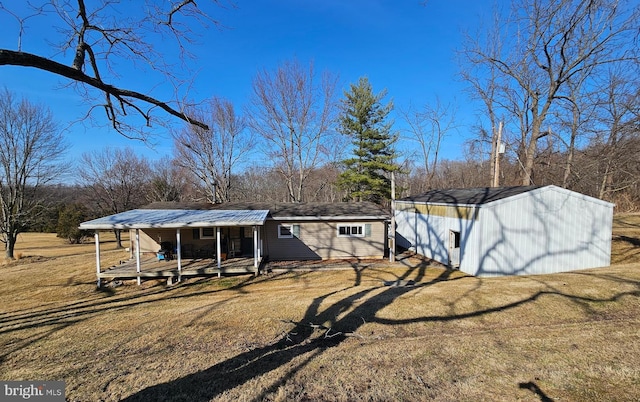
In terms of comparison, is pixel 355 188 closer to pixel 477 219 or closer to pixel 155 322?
pixel 477 219

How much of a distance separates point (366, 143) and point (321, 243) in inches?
557

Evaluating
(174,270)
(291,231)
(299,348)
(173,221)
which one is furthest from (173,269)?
(299,348)

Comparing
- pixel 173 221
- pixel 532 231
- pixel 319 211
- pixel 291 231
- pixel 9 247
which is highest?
pixel 319 211

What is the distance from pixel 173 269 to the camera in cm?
1222

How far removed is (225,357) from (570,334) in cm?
582

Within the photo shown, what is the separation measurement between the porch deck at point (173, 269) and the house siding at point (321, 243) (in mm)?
1789

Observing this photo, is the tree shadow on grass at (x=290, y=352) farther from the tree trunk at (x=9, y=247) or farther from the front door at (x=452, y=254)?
the tree trunk at (x=9, y=247)

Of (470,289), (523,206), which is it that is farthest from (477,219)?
(470,289)

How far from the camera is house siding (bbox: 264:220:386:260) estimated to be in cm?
1470

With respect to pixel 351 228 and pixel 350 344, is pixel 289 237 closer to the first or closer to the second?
pixel 351 228

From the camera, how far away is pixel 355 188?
88.7ft

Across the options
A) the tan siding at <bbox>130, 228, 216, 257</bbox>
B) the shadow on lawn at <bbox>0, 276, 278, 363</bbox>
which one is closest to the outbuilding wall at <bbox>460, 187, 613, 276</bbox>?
the shadow on lawn at <bbox>0, 276, 278, 363</bbox>

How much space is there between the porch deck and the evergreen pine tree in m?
15.1

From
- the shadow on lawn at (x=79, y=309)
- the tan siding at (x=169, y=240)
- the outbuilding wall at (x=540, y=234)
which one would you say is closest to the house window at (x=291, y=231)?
the shadow on lawn at (x=79, y=309)
